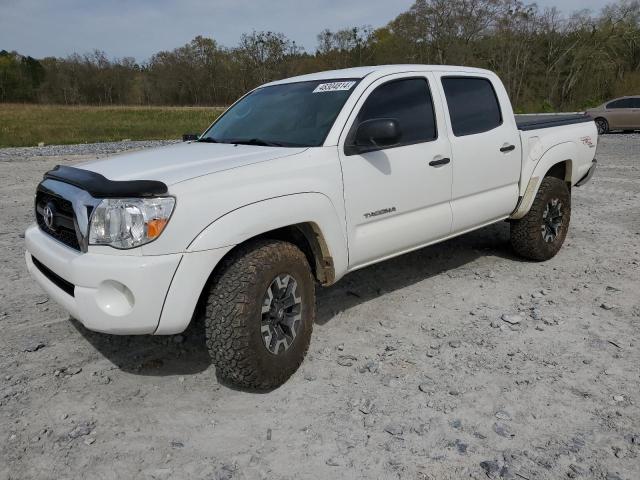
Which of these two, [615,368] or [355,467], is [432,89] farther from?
[355,467]

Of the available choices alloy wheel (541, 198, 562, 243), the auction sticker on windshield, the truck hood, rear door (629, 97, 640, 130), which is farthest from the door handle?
rear door (629, 97, 640, 130)

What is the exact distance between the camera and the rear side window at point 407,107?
3.69m

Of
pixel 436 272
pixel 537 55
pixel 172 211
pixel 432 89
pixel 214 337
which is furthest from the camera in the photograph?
pixel 537 55

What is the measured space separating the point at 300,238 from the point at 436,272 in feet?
6.88

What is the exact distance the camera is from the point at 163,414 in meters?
2.84

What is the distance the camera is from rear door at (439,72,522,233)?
4.20 metres

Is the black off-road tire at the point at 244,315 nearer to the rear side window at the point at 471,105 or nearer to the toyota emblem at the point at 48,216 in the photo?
the toyota emblem at the point at 48,216

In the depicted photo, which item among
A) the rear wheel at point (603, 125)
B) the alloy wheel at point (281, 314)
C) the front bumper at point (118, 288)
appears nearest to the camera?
the front bumper at point (118, 288)

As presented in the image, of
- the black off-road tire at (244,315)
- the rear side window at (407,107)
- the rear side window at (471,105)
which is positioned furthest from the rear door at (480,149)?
the black off-road tire at (244,315)

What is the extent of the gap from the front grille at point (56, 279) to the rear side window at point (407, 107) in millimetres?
2081

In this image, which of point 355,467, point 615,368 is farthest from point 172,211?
point 615,368

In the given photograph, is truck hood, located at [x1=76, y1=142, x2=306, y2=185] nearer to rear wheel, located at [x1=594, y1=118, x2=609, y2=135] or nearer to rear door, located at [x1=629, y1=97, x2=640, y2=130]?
rear door, located at [x1=629, y1=97, x2=640, y2=130]

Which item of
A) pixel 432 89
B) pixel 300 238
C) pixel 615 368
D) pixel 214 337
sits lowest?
pixel 615 368

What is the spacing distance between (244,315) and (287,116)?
165 cm
